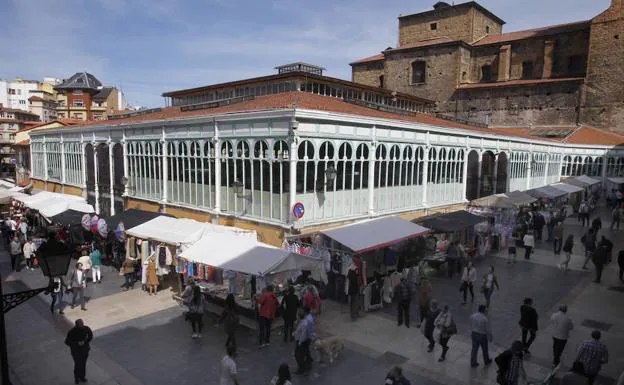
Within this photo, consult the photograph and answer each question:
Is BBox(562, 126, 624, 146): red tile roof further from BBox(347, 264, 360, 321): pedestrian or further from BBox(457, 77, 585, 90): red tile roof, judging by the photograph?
BBox(347, 264, 360, 321): pedestrian

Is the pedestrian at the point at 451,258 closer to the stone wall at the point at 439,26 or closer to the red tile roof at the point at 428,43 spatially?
the red tile roof at the point at 428,43

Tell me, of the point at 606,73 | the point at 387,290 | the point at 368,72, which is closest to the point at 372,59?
the point at 368,72

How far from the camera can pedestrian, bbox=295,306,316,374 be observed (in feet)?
28.0

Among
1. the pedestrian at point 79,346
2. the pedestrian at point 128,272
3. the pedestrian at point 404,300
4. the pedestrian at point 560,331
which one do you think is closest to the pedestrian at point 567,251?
the pedestrian at point 560,331

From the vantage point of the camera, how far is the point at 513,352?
7.25m

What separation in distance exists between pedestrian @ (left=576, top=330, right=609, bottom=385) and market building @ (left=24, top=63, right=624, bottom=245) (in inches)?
323

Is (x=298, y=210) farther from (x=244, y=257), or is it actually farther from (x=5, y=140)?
(x=5, y=140)

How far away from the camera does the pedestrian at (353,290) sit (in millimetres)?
11281

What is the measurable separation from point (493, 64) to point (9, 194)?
44.9 metres

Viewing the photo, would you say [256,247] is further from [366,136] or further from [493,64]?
[493,64]

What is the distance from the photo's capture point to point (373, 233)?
523 inches

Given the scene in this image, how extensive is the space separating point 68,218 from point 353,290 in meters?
13.4

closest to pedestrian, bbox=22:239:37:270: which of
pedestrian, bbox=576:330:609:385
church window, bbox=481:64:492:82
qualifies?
pedestrian, bbox=576:330:609:385

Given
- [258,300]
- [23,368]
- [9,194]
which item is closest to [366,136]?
[258,300]
